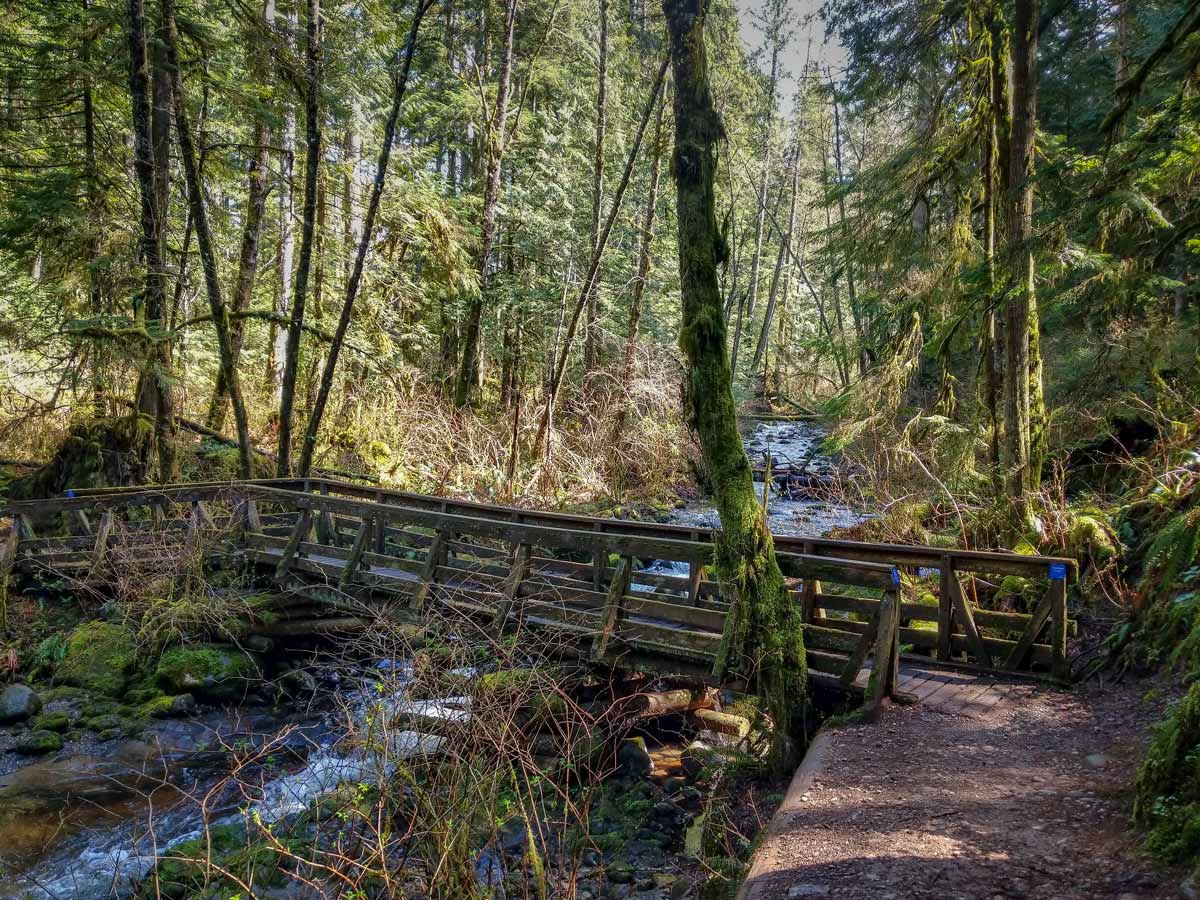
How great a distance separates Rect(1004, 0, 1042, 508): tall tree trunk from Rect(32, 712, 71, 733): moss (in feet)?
37.5

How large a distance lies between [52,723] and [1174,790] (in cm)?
974

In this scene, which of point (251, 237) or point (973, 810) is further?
point (251, 237)

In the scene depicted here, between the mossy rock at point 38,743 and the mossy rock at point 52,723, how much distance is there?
119 millimetres

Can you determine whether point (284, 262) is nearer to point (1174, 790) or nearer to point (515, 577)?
point (515, 577)

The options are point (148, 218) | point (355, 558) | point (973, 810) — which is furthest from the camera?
point (148, 218)

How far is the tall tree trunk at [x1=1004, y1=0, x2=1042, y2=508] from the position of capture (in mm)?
8648

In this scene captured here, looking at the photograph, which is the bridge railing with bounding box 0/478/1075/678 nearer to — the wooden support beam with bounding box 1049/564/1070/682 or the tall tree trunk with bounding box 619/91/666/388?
the wooden support beam with bounding box 1049/564/1070/682

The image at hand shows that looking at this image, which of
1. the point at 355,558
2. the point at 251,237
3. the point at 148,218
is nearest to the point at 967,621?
the point at 355,558

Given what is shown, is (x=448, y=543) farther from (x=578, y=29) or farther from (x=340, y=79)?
(x=578, y=29)

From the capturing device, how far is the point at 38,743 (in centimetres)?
712

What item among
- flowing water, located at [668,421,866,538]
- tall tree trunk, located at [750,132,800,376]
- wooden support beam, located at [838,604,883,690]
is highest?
tall tree trunk, located at [750,132,800,376]

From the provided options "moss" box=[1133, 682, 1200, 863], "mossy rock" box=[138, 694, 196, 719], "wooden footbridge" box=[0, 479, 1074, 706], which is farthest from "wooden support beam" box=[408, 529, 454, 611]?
"moss" box=[1133, 682, 1200, 863]

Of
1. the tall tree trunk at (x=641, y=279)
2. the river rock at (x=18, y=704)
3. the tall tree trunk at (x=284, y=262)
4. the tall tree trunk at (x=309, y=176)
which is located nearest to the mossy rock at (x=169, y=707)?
the river rock at (x=18, y=704)

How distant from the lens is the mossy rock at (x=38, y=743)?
707cm
